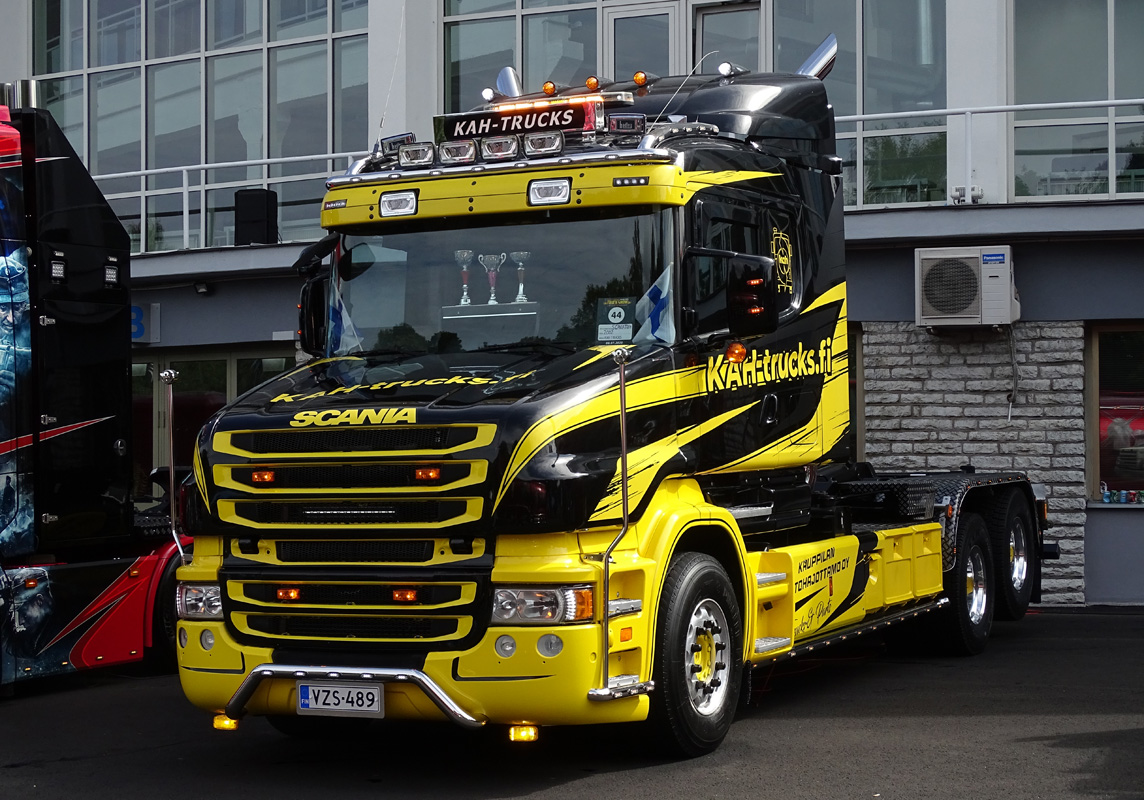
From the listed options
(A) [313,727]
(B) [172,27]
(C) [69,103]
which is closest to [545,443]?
(A) [313,727]

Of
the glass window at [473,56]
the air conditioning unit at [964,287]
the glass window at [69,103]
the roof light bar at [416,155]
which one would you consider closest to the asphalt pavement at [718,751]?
the roof light bar at [416,155]

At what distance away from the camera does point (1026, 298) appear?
14.4 metres

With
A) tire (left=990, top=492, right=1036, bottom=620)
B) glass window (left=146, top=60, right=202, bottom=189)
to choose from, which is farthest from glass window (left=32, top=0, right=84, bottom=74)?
tire (left=990, top=492, right=1036, bottom=620)

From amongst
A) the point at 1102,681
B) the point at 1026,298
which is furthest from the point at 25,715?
the point at 1026,298

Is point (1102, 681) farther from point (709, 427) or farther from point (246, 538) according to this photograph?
point (246, 538)

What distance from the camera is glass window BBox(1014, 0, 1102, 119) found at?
15078mm

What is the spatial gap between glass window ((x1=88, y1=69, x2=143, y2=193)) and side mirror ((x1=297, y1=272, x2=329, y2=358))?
12597 millimetres

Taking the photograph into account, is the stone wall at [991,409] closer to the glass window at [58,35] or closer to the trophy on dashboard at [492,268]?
the trophy on dashboard at [492,268]

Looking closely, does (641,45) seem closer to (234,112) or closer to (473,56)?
(473,56)

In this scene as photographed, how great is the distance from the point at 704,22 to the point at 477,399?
11.0 metres

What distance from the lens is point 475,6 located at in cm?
1769

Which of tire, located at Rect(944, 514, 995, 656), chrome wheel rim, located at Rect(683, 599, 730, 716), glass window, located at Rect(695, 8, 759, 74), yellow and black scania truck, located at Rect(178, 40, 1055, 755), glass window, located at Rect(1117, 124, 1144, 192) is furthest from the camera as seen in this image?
glass window, located at Rect(695, 8, 759, 74)

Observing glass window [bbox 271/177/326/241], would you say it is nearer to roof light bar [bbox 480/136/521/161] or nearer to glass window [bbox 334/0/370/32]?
glass window [bbox 334/0/370/32]

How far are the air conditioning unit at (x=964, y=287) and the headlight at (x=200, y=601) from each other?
8.85m
